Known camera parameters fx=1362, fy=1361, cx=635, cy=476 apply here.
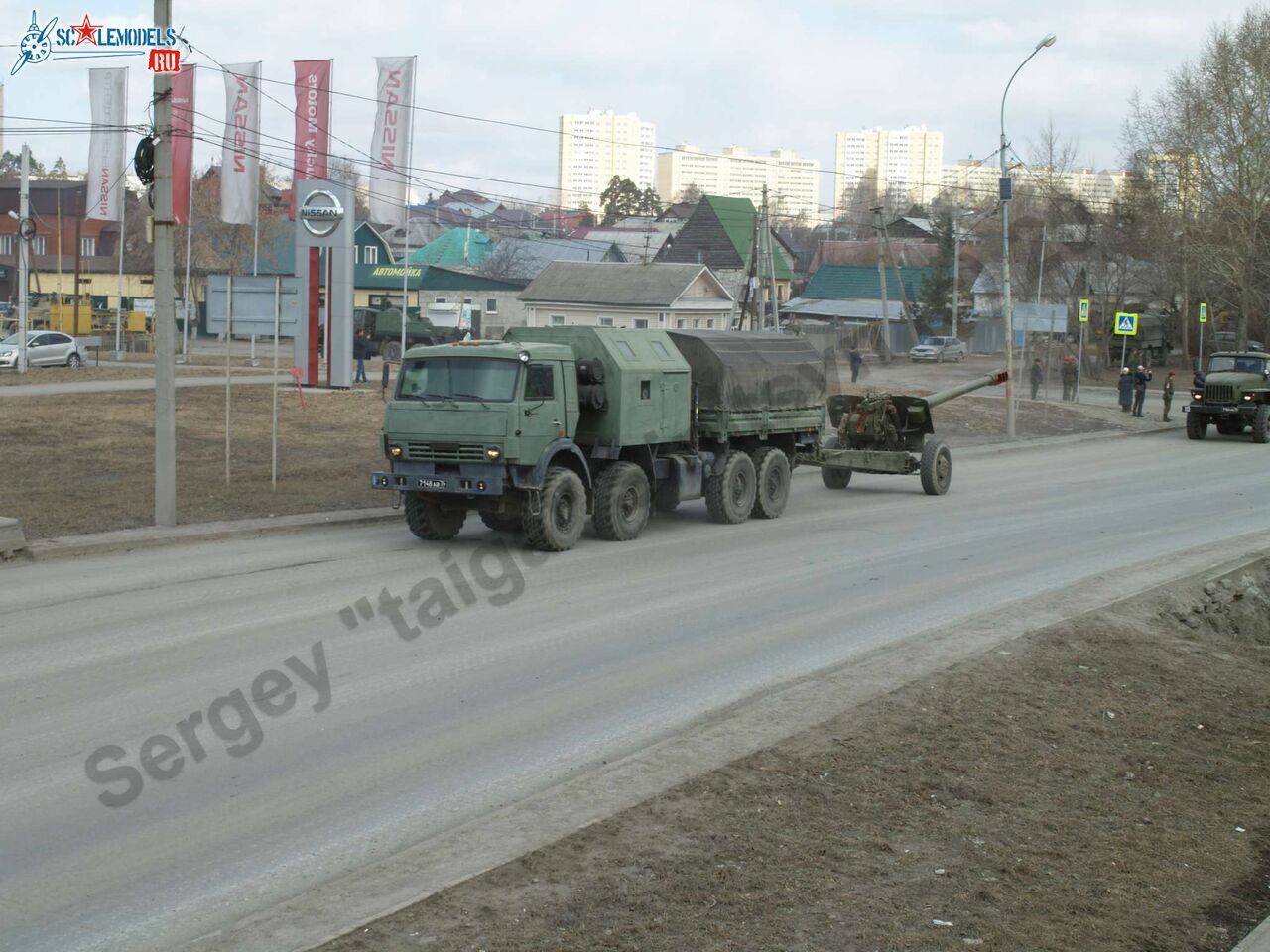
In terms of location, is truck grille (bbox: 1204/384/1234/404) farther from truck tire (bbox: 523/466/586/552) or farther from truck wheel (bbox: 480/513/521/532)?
truck tire (bbox: 523/466/586/552)

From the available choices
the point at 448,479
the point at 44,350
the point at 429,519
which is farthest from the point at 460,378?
the point at 44,350

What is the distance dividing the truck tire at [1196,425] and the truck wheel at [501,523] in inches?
1021

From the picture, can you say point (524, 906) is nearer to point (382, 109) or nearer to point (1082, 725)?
point (1082, 725)

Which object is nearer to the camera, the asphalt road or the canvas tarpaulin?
the asphalt road

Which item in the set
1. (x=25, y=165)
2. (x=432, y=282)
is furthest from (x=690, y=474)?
(x=432, y=282)

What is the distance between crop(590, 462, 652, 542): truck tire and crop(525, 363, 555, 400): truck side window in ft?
4.69

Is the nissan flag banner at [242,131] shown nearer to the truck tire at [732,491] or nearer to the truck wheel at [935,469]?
the truck wheel at [935,469]

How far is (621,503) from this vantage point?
56.0 feet

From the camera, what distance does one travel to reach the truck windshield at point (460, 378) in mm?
15828

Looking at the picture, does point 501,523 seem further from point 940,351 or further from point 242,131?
point 940,351

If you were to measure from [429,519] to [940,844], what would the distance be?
1083 cm

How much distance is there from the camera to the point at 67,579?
Result: 544 inches

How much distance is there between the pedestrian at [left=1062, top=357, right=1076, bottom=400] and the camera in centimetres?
4931

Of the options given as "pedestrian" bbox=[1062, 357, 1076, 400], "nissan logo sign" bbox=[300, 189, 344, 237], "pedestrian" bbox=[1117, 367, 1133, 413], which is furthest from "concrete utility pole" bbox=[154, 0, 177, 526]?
"pedestrian" bbox=[1062, 357, 1076, 400]
